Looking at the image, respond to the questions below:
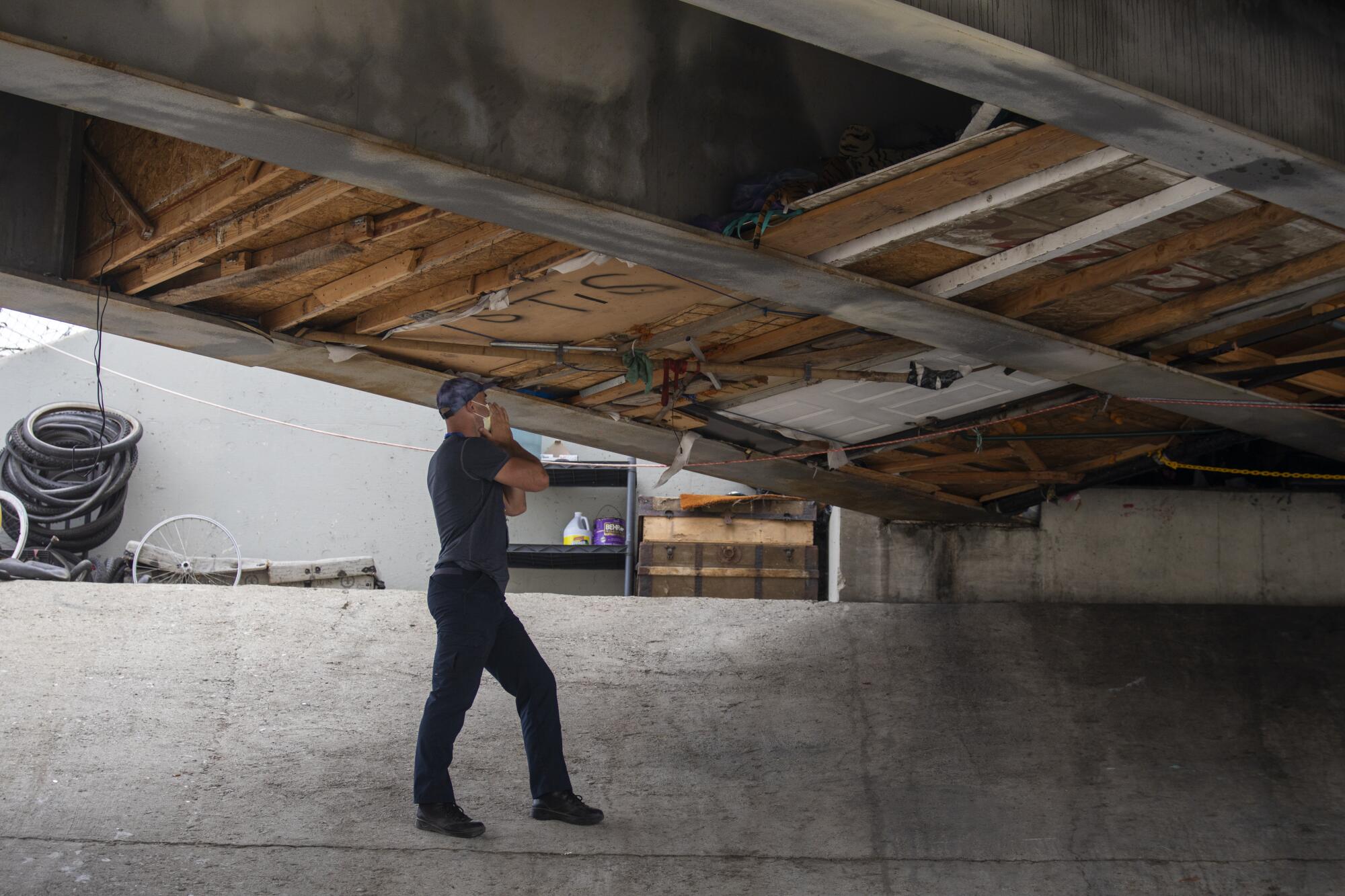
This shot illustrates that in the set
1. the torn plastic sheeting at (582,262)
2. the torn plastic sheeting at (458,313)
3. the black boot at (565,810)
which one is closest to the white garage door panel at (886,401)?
the torn plastic sheeting at (582,262)

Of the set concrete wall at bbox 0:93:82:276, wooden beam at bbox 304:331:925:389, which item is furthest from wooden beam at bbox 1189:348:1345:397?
concrete wall at bbox 0:93:82:276

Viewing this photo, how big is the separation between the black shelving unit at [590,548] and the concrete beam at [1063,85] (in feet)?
26.9

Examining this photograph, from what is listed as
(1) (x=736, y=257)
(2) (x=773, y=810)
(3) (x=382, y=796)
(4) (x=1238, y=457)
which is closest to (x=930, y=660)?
(2) (x=773, y=810)

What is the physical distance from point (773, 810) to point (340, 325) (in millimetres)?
3330

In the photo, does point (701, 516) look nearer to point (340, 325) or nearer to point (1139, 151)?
point (340, 325)

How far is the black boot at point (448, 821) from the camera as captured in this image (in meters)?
5.43

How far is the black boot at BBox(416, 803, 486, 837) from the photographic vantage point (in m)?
5.43

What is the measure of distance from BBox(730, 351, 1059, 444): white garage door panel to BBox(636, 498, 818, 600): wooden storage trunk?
316 centimetres

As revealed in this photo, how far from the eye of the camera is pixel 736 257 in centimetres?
472

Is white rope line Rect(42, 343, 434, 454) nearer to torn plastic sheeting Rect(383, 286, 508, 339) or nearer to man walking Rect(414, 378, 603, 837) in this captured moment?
torn plastic sheeting Rect(383, 286, 508, 339)

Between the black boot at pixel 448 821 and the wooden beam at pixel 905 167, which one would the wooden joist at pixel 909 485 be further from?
the wooden beam at pixel 905 167

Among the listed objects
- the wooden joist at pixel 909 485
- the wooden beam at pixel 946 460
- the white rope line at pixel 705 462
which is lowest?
the wooden joist at pixel 909 485

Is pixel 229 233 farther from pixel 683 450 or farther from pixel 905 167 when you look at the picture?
pixel 683 450

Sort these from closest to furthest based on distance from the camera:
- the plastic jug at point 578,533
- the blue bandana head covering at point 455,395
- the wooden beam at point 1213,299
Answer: the wooden beam at point 1213,299 < the blue bandana head covering at point 455,395 < the plastic jug at point 578,533
